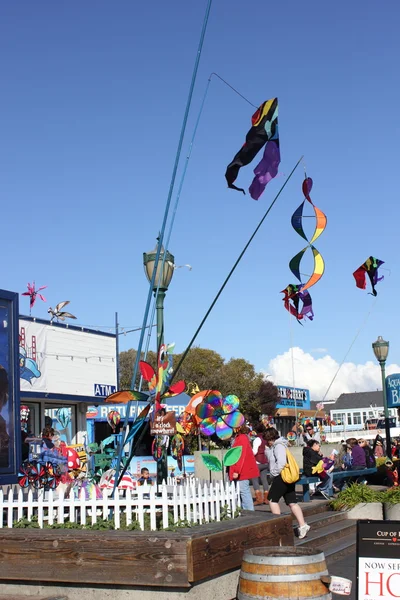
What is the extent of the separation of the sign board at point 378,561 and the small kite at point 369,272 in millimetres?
12685

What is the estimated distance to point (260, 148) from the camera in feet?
31.4

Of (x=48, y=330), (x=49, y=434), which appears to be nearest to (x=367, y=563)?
(x=49, y=434)

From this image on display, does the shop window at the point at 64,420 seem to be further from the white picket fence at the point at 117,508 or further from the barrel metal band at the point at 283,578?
the barrel metal band at the point at 283,578

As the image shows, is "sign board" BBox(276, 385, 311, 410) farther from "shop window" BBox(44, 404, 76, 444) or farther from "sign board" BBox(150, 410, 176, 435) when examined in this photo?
"sign board" BBox(150, 410, 176, 435)

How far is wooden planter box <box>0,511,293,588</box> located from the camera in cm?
643

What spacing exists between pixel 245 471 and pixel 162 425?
337 cm

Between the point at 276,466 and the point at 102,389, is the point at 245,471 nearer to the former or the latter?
the point at 276,466

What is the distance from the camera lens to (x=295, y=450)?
23953 mm

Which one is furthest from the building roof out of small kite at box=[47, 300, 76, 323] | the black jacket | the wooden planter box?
the wooden planter box

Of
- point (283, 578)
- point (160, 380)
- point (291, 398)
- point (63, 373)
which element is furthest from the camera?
point (291, 398)

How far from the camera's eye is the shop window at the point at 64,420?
80.3ft

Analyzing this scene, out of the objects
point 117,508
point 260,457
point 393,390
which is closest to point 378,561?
point 117,508

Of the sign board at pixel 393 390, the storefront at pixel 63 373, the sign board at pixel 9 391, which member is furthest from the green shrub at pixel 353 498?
the storefront at pixel 63 373

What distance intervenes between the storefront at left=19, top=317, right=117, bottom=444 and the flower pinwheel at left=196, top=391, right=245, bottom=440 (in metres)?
7.43
